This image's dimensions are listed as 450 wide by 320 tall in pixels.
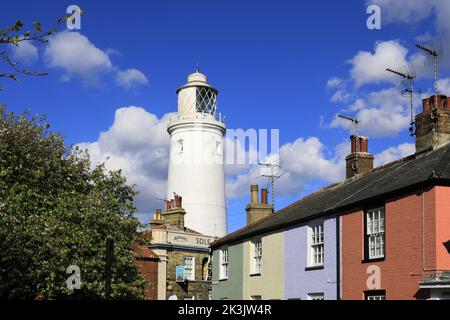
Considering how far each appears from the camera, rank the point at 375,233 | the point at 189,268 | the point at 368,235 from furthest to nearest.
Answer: the point at 189,268 → the point at 368,235 → the point at 375,233

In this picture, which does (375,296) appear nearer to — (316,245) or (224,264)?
(316,245)

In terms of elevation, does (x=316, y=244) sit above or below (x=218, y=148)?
below

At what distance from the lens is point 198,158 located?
53469 mm

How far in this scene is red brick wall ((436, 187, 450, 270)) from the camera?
18.0 m

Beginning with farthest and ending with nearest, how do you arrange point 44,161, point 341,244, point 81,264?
point 44,161 < point 81,264 < point 341,244

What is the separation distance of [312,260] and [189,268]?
23.7 metres

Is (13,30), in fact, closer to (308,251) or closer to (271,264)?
(308,251)

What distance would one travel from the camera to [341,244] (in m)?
22.9

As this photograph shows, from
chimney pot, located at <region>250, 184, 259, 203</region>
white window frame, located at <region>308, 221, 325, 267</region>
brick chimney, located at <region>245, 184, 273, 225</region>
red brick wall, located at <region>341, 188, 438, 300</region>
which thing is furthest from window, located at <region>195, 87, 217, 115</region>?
red brick wall, located at <region>341, 188, 438, 300</region>

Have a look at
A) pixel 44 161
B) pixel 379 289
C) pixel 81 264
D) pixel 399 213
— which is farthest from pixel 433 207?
pixel 44 161

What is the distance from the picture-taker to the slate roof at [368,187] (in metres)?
19.4

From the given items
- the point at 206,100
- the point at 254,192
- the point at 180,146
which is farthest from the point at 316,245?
the point at 206,100
